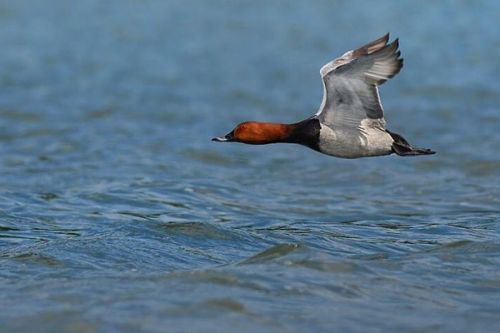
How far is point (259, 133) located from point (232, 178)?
14.2 feet

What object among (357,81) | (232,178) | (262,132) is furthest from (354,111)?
(232,178)

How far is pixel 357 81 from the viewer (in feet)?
29.8

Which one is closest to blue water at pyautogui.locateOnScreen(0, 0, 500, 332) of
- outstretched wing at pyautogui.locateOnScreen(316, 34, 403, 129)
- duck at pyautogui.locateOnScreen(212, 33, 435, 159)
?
duck at pyautogui.locateOnScreen(212, 33, 435, 159)

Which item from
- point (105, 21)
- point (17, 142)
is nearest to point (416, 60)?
point (105, 21)

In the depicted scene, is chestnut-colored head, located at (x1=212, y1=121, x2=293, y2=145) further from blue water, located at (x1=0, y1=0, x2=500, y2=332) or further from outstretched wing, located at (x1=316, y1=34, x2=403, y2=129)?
blue water, located at (x1=0, y1=0, x2=500, y2=332)

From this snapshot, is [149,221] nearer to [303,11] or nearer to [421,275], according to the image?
[421,275]

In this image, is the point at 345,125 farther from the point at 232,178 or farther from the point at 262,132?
the point at 232,178

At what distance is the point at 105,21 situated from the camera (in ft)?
82.9

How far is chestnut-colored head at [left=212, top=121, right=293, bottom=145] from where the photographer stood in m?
9.22

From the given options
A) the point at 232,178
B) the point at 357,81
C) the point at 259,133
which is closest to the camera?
the point at 357,81

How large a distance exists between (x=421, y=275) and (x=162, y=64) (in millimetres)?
13373

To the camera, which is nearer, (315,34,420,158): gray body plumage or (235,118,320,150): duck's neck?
(315,34,420,158): gray body plumage

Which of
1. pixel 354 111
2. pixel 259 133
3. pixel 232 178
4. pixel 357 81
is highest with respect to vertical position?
pixel 357 81

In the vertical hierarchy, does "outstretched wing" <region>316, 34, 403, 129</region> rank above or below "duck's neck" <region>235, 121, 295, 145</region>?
above
